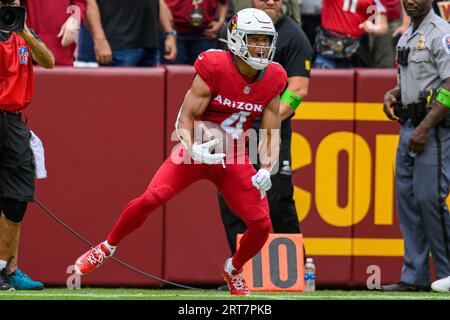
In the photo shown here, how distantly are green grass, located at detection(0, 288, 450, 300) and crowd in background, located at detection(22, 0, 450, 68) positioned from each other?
6.49ft

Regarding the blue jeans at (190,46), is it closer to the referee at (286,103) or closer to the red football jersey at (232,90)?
the referee at (286,103)

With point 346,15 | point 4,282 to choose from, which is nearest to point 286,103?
point 346,15

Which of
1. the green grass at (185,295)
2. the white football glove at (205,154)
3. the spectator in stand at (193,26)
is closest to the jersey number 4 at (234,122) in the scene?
the white football glove at (205,154)

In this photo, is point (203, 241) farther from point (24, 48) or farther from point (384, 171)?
point (24, 48)

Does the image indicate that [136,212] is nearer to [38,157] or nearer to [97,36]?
[38,157]

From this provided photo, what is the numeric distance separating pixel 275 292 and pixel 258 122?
4.13 ft

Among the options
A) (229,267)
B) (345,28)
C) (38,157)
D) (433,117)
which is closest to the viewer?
(229,267)

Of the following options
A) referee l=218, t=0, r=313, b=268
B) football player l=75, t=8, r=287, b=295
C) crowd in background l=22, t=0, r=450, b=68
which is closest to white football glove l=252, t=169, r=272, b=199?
football player l=75, t=8, r=287, b=295

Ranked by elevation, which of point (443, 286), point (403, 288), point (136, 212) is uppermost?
point (136, 212)

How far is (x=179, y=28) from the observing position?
1136cm

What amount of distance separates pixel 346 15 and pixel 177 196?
218 centimetres

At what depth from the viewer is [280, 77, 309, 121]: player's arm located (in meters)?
9.74

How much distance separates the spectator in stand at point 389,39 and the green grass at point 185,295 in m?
2.32

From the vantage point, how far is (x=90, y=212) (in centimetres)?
1036
